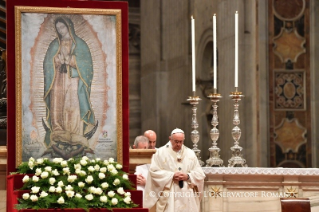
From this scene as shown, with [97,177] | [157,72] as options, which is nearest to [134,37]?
[157,72]

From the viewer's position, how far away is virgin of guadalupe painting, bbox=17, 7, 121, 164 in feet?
32.0

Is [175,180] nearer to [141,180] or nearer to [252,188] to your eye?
[141,180]

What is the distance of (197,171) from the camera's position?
1066cm

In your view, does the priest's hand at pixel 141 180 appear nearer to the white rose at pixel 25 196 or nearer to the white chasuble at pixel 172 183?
the white chasuble at pixel 172 183

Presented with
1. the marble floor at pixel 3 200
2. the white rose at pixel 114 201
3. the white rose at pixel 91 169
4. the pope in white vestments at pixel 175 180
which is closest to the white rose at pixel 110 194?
the white rose at pixel 114 201

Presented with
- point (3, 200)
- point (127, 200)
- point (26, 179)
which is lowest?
point (3, 200)

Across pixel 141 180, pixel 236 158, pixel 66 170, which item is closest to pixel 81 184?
pixel 66 170

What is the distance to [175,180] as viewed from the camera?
35.0 ft

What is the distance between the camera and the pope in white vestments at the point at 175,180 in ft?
34.9

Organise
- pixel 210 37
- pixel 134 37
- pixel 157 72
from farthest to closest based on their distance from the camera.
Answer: pixel 134 37
pixel 157 72
pixel 210 37

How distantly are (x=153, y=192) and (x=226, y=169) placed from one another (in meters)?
0.97

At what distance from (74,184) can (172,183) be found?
187 centimetres

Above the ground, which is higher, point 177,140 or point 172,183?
point 177,140

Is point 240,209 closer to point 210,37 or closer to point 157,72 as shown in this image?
point 210,37
